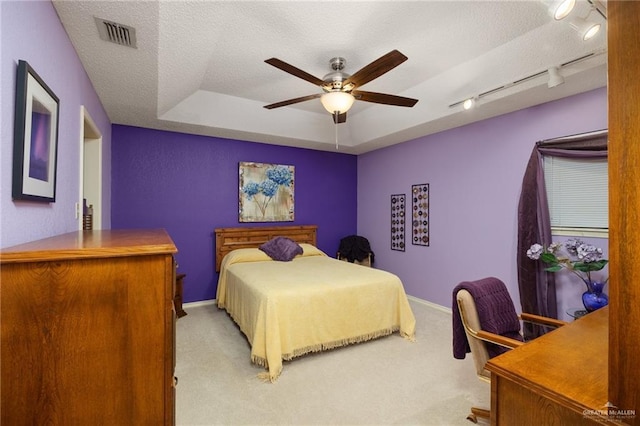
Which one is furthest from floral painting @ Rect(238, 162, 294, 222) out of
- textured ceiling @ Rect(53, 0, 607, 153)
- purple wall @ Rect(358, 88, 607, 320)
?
purple wall @ Rect(358, 88, 607, 320)

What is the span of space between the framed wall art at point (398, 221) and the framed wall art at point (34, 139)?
4142mm

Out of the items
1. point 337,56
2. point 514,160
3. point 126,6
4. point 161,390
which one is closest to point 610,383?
point 161,390

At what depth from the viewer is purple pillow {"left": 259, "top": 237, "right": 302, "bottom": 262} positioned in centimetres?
424

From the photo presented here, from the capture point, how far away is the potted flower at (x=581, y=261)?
2.48 meters

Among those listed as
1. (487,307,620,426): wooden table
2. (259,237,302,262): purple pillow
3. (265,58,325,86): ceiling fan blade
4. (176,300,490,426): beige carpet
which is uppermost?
(265,58,325,86): ceiling fan blade

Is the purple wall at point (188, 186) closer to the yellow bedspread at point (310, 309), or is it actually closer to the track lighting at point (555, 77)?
the yellow bedspread at point (310, 309)

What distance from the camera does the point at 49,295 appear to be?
2.93ft

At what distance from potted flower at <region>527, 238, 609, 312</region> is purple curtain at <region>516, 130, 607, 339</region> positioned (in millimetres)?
153

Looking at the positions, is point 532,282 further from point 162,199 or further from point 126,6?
point 162,199

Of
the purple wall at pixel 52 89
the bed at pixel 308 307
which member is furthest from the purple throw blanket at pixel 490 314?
the purple wall at pixel 52 89

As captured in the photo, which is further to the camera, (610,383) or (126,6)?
(126,6)

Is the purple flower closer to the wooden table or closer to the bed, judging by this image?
the bed

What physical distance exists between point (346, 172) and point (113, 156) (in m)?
3.62

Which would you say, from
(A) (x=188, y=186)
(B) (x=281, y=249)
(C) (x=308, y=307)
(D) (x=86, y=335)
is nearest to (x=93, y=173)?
(A) (x=188, y=186)
